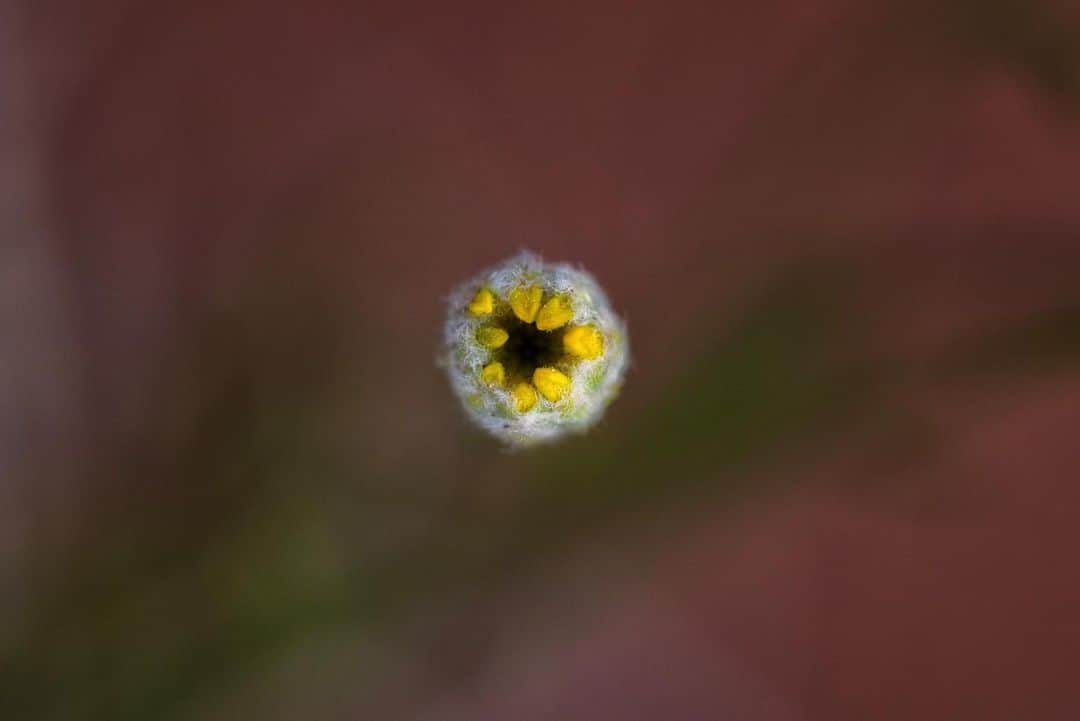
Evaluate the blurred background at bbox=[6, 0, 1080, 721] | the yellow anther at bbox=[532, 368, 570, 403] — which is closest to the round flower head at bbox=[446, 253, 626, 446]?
the yellow anther at bbox=[532, 368, 570, 403]

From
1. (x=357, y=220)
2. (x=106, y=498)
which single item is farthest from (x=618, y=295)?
(x=106, y=498)

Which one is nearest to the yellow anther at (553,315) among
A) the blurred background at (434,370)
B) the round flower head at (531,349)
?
the round flower head at (531,349)

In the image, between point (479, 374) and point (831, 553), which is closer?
point (479, 374)

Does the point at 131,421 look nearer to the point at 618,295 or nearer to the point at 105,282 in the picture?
the point at 105,282

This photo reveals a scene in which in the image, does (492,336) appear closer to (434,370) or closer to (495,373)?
(495,373)

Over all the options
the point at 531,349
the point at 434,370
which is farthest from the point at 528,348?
the point at 434,370

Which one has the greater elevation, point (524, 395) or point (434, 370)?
point (434, 370)
